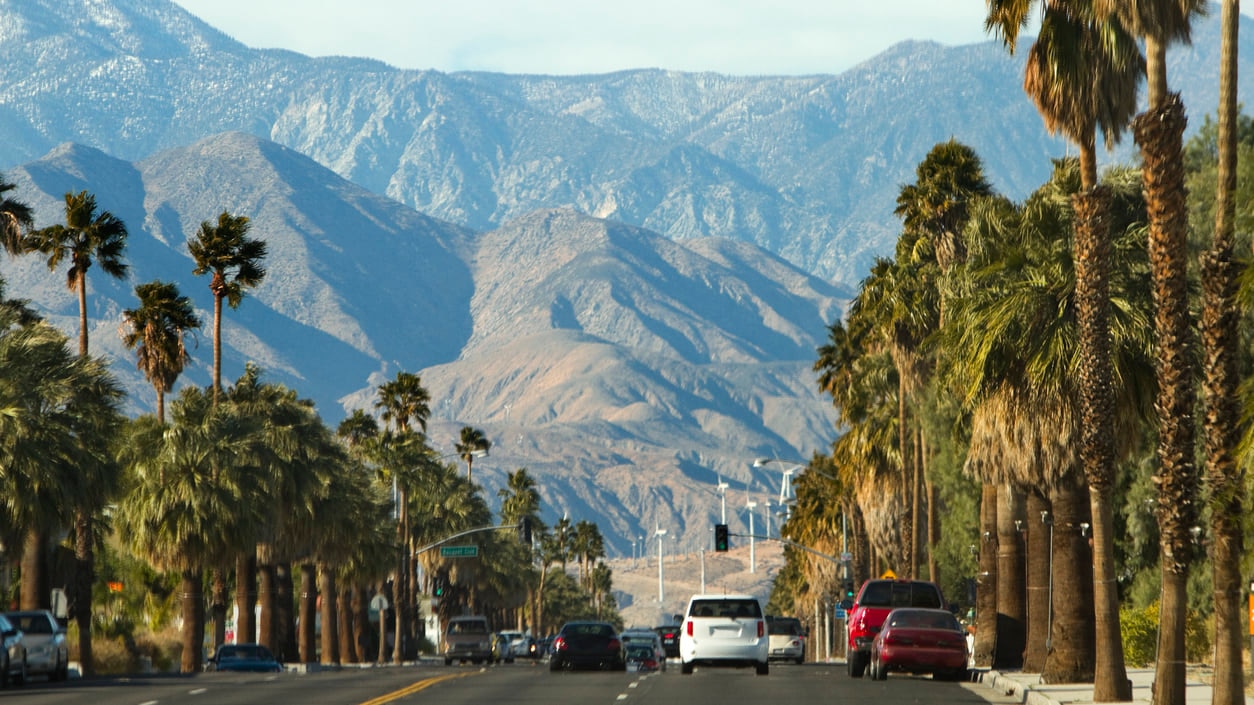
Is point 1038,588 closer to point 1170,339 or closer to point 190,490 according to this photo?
point 1170,339

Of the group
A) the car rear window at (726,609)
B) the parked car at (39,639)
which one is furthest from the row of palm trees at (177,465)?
the car rear window at (726,609)

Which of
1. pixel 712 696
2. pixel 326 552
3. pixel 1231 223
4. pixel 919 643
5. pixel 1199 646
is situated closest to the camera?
pixel 1231 223

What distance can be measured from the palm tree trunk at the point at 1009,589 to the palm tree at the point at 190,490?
81.7 feet

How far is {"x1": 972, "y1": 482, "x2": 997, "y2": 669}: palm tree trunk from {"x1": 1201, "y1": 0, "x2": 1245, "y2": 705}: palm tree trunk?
24604 mm

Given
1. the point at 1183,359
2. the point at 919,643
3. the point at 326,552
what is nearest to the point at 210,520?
the point at 326,552

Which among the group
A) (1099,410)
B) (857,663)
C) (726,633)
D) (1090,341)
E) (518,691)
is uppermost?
(1090,341)

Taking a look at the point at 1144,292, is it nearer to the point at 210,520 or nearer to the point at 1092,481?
the point at 1092,481

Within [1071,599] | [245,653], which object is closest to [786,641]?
[245,653]

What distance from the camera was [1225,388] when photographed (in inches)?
862

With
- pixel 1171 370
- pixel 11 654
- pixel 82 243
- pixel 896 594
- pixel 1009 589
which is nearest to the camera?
pixel 1171 370

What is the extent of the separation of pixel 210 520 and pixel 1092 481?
34.8 m

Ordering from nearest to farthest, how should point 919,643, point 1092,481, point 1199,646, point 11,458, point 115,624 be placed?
point 1092,481
point 919,643
point 11,458
point 1199,646
point 115,624

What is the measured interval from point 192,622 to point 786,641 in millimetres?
20706

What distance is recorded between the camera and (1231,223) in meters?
22.0
